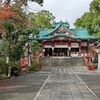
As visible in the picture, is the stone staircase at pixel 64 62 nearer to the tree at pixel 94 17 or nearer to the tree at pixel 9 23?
the tree at pixel 94 17

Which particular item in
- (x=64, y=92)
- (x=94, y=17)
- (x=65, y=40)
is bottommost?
(x=64, y=92)

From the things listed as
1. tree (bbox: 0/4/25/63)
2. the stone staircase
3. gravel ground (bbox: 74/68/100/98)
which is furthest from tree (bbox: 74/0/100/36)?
gravel ground (bbox: 74/68/100/98)

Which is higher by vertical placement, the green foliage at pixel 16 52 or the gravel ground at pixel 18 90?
the green foliage at pixel 16 52

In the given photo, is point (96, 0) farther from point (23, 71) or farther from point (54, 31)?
point (23, 71)

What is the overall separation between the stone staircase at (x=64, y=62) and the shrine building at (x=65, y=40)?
5.66 meters

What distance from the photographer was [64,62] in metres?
56.8

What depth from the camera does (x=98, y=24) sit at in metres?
54.2

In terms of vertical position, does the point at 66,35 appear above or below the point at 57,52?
above

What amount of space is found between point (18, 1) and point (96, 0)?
29.2 metres

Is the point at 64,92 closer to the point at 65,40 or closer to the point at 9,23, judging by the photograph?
the point at 9,23

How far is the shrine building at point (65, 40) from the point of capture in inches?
2442

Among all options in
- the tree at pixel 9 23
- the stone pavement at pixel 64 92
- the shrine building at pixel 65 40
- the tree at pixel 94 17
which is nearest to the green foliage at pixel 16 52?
the tree at pixel 9 23

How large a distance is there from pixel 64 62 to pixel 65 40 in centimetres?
744

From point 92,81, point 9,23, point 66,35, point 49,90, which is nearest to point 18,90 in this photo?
point 49,90
